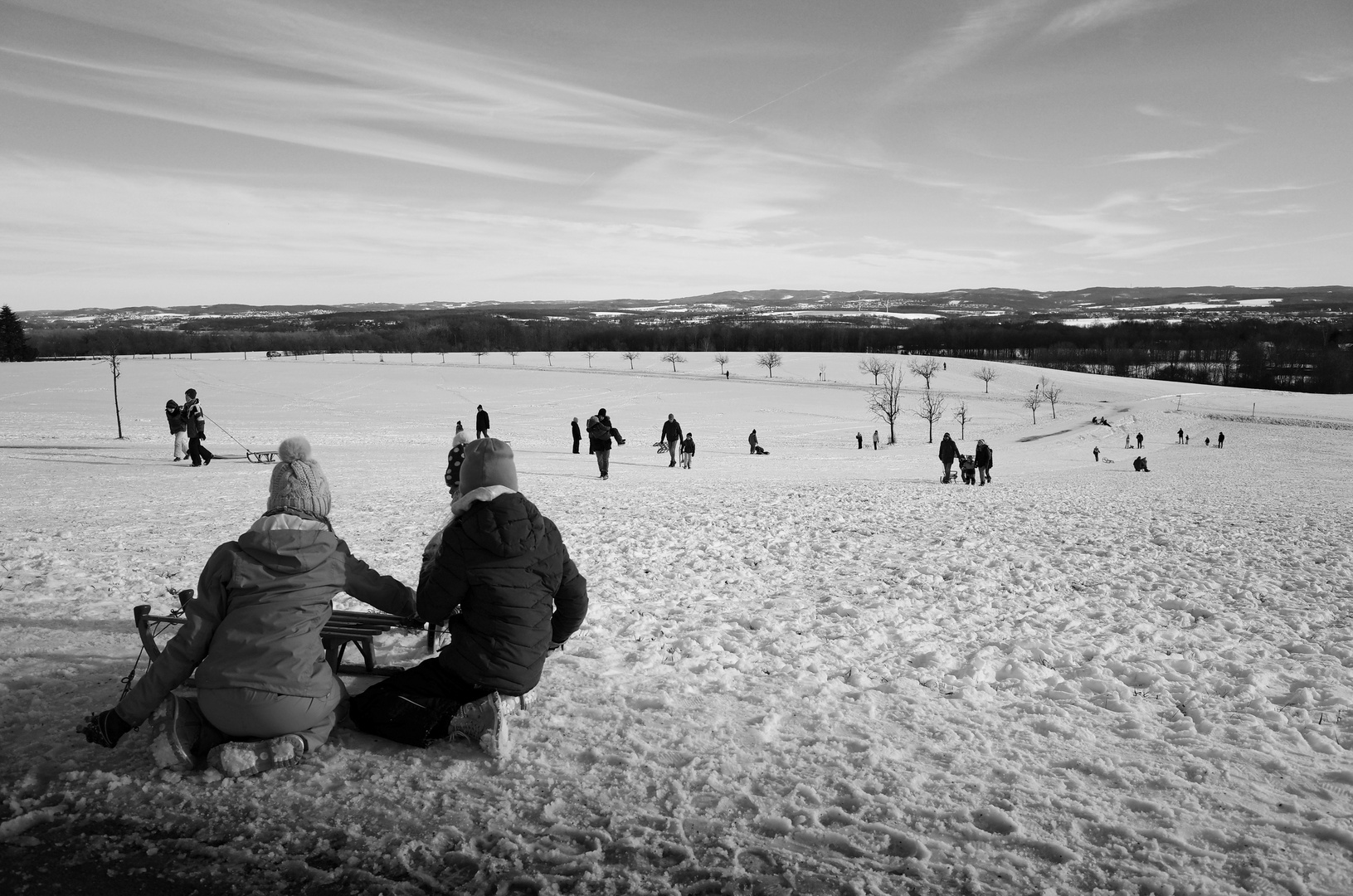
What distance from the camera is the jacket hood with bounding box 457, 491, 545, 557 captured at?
176 inches

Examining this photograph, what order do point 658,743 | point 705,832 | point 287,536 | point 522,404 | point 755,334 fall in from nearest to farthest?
point 705,832, point 287,536, point 658,743, point 522,404, point 755,334

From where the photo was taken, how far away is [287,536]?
4.21m

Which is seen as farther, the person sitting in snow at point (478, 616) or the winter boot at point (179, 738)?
the person sitting in snow at point (478, 616)

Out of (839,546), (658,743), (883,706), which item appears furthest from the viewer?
(839,546)

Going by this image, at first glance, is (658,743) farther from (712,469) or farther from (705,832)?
(712,469)

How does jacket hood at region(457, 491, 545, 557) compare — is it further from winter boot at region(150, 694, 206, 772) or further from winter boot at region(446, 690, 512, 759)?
winter boot at region(150, 694, 206, 772)

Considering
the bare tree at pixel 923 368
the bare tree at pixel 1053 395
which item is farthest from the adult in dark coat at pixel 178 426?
the bare tree at pixel 923 368

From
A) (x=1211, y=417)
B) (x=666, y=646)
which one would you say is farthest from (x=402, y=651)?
(x=1211, y=417)

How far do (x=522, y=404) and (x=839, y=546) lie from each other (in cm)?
6065

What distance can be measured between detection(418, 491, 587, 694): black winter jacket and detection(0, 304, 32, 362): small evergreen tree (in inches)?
4842

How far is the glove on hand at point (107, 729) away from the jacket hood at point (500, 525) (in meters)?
2.10

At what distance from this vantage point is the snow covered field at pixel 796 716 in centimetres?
361

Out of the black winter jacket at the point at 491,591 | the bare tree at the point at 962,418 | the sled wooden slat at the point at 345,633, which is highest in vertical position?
the black winter jacket at the point at 491,591

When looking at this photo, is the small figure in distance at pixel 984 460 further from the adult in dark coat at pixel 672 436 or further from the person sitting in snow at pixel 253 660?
the person sitting in snow at pixel 253 660
